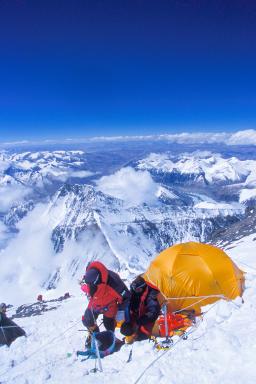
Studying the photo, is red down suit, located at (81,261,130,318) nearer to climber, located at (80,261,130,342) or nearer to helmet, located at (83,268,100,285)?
climber, located at (80,261,130,342)

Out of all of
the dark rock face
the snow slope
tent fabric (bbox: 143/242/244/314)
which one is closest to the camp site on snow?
tent fabric (bbox: 143/242/244/314)

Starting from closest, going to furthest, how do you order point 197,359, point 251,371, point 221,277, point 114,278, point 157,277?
point 251,371
point 197,359
point 114,278
point 221,277
point 157,277

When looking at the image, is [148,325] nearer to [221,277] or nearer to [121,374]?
[121,374]

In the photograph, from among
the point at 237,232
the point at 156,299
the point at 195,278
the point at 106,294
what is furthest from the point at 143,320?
the point at 237,232

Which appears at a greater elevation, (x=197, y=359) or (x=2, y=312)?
(x=197, y=359)

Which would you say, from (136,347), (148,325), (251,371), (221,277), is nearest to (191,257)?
(221,277)
